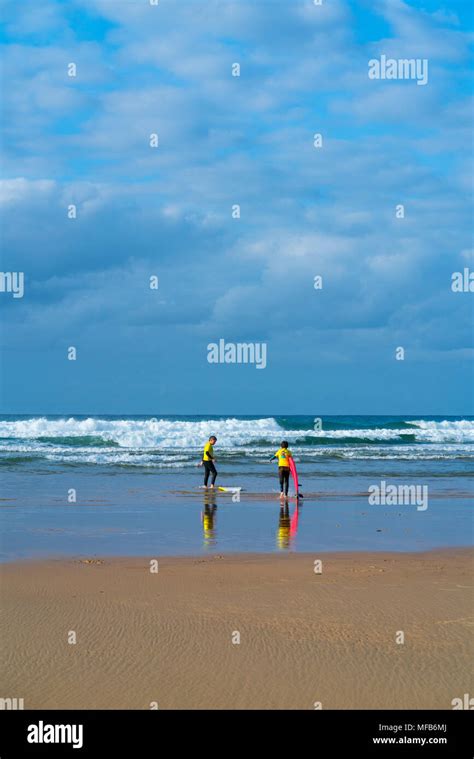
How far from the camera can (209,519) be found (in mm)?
14750

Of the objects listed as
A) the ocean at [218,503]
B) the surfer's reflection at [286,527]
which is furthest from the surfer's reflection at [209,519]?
the surfer's reflection at [286,527]

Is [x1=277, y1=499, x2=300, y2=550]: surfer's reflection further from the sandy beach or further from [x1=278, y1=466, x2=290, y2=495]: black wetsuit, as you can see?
the sandy beach

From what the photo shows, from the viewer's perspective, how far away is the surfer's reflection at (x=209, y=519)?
40.5 feet

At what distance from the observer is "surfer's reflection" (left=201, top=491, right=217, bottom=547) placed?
12.3 metres

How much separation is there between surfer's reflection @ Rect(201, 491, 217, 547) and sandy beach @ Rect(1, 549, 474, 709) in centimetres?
Answer: 211

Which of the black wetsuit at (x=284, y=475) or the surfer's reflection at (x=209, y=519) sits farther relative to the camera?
the black wetsuit at (x=284, y=475)

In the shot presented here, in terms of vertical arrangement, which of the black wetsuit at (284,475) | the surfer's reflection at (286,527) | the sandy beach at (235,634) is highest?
the black wetsuit at (284,475)

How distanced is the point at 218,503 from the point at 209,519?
2599 mm

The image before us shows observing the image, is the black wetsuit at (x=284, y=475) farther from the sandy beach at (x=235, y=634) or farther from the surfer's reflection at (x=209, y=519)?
the sandy beach at (x=235, y=634)

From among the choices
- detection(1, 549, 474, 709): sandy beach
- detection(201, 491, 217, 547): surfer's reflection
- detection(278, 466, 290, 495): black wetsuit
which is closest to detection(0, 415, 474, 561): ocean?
detection(201, 491, 217, 547): surfer's reflection

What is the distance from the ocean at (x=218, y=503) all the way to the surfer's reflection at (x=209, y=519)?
0.9 inches

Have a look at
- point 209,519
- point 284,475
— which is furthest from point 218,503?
point 209,519

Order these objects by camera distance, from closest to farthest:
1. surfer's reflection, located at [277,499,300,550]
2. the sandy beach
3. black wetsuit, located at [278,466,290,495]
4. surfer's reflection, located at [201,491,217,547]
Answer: the sandy beach
surfer's reflection, located at [277,499,300,550]
surfer's reflection, located at [201,491,217,547]
black wetsuit, located at [278,466,290,495]
